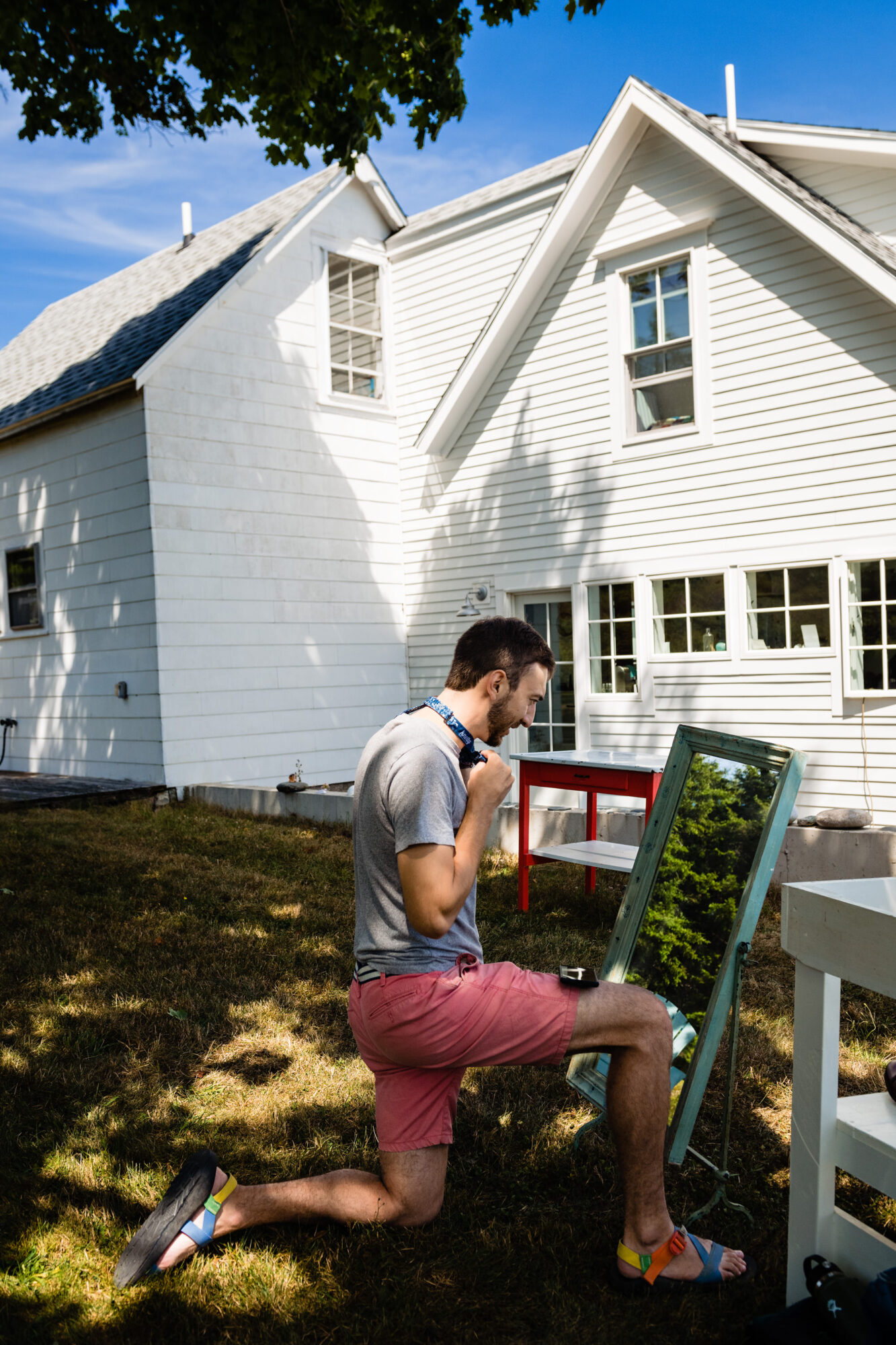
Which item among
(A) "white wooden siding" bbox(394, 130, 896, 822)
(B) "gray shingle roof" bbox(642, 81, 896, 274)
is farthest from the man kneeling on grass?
(B) "gray shingle roof" bbox(642, 81, 896, 274)

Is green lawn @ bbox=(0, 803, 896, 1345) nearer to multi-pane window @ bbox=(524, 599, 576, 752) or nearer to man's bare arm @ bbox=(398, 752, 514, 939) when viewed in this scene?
man's bare arm @ bbox=(398, 752, 514, 939)

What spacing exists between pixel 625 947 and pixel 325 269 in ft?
39.2

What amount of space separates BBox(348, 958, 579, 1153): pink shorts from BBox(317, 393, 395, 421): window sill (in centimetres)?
1155

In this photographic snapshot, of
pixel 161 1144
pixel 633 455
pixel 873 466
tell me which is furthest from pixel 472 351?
pixel 161 1144

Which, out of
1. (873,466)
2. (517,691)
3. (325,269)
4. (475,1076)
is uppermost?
(325,269)

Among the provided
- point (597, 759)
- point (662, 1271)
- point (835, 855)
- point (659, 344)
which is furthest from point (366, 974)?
point (659, 344)

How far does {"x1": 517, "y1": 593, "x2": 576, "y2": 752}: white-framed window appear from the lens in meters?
12.3

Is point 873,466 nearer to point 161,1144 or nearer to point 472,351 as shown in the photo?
point 472,351

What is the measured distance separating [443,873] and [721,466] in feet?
28.4

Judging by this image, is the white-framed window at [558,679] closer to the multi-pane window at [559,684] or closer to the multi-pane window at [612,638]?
the multi-pane window at [559,684]

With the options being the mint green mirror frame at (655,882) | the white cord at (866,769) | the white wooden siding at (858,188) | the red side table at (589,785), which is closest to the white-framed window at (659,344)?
the white wooden siding at (858,188)

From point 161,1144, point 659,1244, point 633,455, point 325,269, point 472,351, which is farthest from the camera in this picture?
point 325,269

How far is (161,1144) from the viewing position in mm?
3736

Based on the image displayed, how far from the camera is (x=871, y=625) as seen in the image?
31.2 feet
